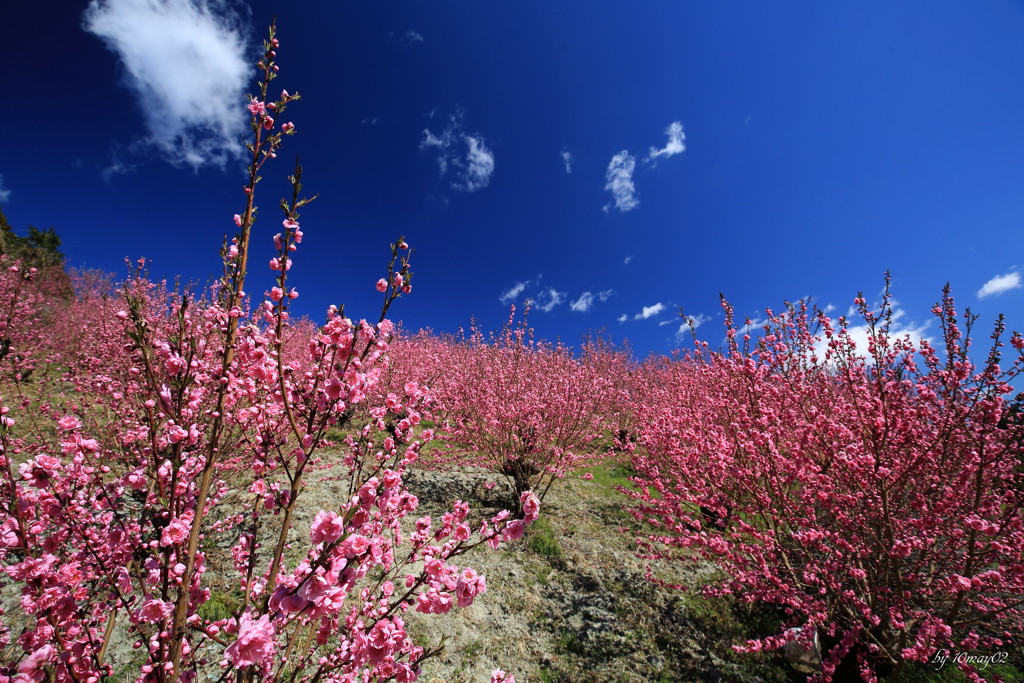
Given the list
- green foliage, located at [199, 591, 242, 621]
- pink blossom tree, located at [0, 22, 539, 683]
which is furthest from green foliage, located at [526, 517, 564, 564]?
pink blossom tree, located at [0, 22, 539, 683]

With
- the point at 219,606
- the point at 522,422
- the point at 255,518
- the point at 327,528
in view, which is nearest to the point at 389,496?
the point at 327,528

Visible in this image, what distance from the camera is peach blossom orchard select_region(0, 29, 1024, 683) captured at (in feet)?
4.80

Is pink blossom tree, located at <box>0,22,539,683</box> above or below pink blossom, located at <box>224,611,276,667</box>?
above

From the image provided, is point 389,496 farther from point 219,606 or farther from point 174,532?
point 219,606

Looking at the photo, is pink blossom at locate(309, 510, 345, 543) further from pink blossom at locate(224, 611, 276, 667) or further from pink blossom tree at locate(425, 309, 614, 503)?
pink blossom tree at locate(425, 309, 614, 503)

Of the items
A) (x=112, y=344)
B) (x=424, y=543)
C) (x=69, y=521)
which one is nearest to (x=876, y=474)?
(x=424, y=543)

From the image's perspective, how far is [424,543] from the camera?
93.0 inches

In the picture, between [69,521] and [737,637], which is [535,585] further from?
[69,521]

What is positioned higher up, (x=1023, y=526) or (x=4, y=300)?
(x=4, y=300)

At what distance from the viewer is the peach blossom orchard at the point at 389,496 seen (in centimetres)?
146

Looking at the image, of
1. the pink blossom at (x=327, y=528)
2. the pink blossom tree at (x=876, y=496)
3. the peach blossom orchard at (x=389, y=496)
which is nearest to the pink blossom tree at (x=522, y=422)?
the peach blossom orchard at (x=389, y=496)

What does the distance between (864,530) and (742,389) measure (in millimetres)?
1868

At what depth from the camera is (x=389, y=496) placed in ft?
5.49

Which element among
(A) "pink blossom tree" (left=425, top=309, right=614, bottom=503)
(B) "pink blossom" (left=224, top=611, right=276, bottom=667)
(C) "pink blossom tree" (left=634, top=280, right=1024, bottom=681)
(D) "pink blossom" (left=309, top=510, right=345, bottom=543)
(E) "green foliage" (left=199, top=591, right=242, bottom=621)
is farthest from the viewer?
(A) "pink blossom tree" (left=425, top=309, right=614, bottom=503)
